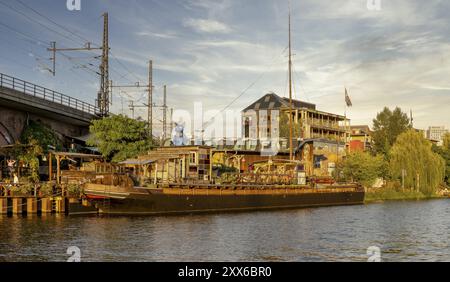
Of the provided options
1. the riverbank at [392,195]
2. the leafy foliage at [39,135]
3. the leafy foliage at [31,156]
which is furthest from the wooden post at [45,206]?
the riverbank at [392,195]

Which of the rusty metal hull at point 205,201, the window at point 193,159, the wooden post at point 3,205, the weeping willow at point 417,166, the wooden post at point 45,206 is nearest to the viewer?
the wooden post at point 3,205

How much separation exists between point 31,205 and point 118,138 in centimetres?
1826

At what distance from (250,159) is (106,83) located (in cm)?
2471

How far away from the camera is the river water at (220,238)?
87.9ft

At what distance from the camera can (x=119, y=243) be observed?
1171 inches

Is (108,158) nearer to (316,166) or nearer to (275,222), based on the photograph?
(275,222)

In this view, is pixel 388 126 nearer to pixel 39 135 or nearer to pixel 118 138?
pixel 118 138

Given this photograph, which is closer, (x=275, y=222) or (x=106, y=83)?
(x=275, y=222)

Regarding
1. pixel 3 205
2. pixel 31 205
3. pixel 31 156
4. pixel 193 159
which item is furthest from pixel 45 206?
pixel 193 159

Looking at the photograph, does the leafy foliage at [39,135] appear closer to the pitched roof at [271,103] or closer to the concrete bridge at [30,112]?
the concrete bridge at [30,112]

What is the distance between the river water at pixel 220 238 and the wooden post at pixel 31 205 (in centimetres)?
332

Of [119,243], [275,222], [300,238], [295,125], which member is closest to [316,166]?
[295,125]
